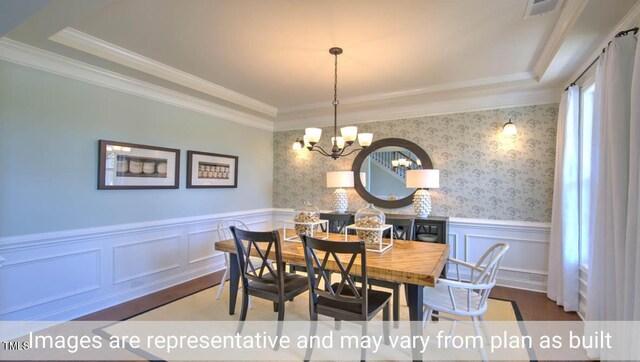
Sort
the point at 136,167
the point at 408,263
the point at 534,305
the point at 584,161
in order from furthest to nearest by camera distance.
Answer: the point at 136,167, the point at 534,305, the point at 584,161, the point at 408,263

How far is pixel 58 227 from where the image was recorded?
280 centimetres

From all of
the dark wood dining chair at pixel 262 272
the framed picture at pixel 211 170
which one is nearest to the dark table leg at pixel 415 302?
the dark wood dining chair at pixel 262 272

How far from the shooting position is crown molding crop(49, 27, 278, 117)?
2.50 m

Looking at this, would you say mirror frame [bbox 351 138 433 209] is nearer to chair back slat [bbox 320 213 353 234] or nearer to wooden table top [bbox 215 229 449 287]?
chair back slat [bbox 320 213 353 234]

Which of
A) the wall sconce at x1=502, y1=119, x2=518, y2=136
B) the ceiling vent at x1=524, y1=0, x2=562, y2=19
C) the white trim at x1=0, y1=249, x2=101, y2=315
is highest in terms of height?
the ceiling vent at x1=524, y1=0, x2=562, y2=19

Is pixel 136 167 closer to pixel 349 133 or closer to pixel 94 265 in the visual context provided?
pixel 94 265

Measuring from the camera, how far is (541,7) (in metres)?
A: 2.10

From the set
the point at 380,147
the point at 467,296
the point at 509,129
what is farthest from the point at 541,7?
the point at 380,147

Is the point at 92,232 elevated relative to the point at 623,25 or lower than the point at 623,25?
lower

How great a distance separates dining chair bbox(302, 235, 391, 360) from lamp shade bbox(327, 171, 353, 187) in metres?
2.31

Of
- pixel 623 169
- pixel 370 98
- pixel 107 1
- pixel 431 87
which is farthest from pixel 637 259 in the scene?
pixel 107 1

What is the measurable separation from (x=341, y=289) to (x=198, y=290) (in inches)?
89.2

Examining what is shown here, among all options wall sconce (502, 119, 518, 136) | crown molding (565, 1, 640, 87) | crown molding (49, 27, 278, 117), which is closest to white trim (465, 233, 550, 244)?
wall sconce (502, 119, 518, 136)

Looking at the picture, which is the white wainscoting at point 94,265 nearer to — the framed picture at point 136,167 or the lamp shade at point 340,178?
the framed picture at point 136,167
